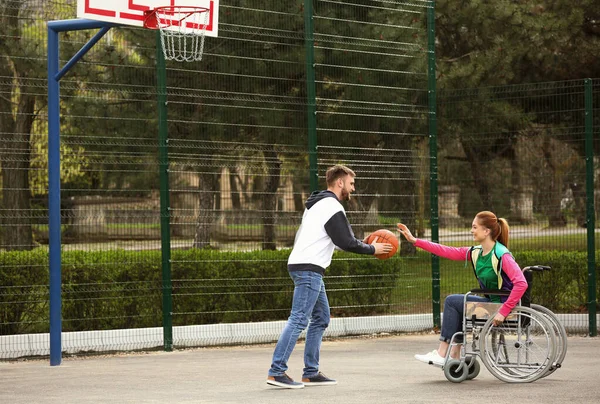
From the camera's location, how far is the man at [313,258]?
8680mm

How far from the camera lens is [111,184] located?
13469mm

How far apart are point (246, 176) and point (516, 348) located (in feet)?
18.6

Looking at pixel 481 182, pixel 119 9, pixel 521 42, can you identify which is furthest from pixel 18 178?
pixel 521 42

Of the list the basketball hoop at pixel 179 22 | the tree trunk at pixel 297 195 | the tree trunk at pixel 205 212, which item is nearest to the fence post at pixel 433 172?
the tree trunk at pixel 297 195

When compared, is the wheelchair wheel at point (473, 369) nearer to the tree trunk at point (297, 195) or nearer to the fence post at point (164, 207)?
the fence post at point (164, 207)

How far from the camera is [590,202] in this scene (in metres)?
13.4

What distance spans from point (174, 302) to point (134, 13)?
378 centimetres

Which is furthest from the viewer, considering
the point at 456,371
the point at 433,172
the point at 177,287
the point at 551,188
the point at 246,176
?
the point at 551,188

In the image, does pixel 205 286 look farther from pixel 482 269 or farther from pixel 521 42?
pixel 521 42

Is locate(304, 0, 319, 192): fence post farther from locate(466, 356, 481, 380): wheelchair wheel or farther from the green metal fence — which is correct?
locate(466, 356, 481, 380): wheelchair wheel

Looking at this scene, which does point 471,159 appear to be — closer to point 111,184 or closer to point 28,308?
point 111,184

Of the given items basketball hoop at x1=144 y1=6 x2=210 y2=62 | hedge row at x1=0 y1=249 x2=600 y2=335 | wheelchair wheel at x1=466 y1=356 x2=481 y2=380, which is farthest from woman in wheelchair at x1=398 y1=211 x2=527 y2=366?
hedge row at x1=0 y1=249 x2=600 y2=335

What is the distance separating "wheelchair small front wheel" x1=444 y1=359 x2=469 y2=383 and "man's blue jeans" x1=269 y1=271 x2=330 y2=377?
1.10 metres

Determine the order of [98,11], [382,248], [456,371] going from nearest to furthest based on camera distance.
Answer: [382,248]
[456,371]
[98,11]
